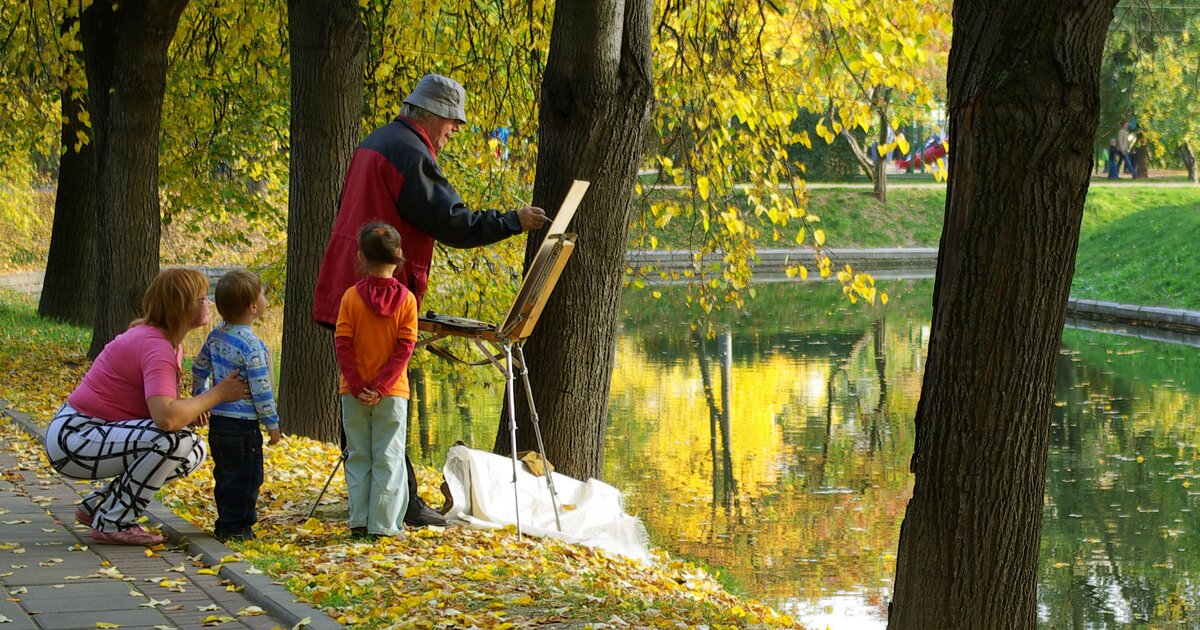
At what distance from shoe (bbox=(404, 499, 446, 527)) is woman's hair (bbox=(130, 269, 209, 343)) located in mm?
1349

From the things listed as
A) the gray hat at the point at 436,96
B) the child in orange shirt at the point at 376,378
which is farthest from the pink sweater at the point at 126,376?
the gray hat at the point at 436,96

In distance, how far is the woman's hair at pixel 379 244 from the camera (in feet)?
19.8

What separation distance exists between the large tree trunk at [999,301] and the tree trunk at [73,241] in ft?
52.4

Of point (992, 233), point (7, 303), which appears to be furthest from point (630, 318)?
point (992, 233)

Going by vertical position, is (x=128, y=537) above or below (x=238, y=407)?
below

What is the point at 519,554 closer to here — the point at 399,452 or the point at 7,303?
the point at 399,452

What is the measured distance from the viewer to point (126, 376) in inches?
246

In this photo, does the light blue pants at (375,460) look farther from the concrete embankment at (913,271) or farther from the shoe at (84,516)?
the concrete embankment at (913,271)

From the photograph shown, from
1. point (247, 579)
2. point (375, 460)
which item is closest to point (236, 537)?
point (375, 460)

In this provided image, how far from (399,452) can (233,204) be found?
12696 millimetres

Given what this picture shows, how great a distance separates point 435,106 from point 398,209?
51 centimetres

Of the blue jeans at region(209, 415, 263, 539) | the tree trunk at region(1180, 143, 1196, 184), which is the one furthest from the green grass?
the blue jeans at region(209, 415, 263, 539)

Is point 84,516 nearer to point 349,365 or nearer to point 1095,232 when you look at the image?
point 349,365

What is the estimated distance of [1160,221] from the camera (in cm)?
3281
